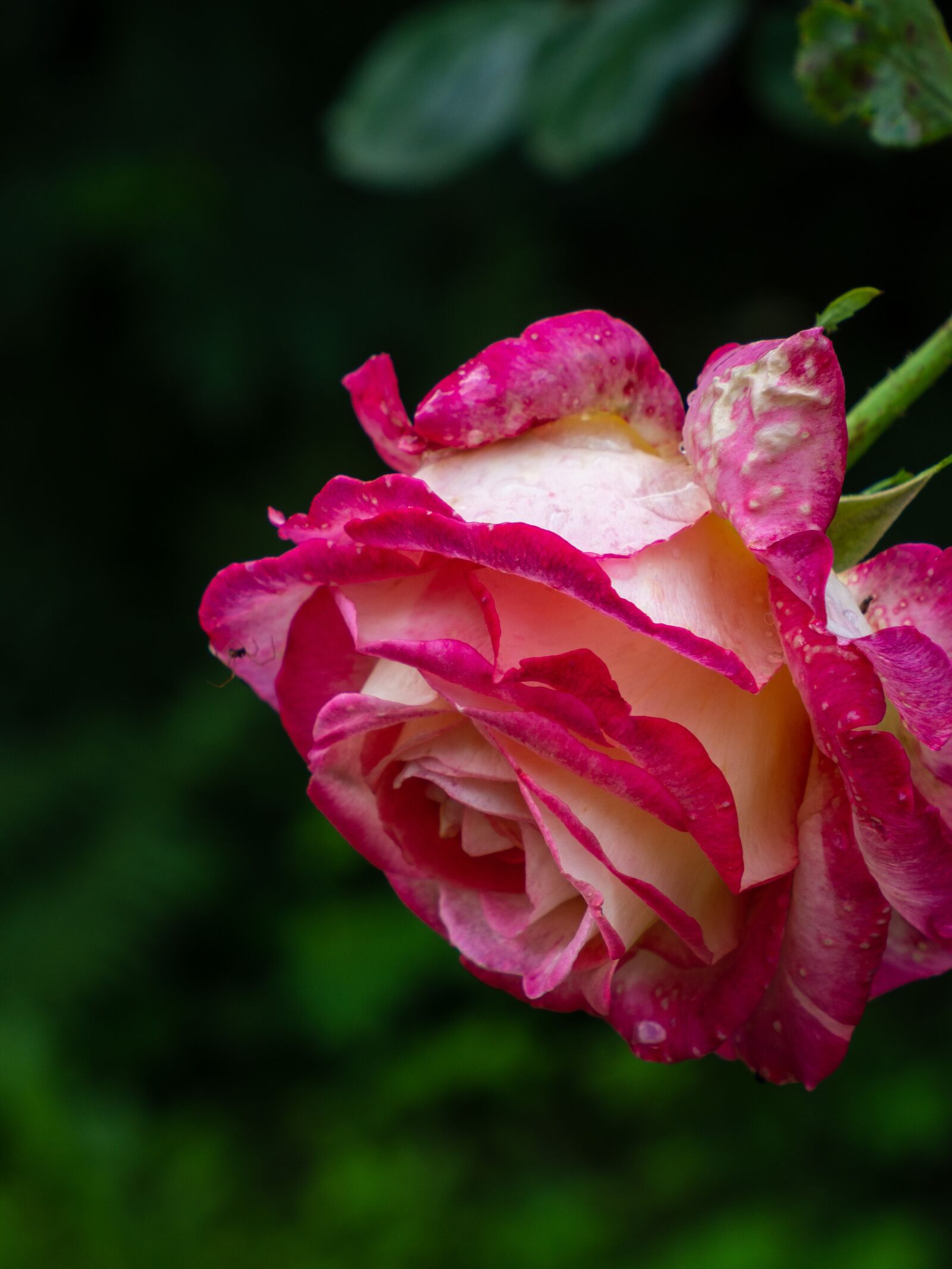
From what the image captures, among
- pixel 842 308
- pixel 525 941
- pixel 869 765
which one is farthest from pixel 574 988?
pixel 842 308

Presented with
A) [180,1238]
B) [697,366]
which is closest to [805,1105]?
[180,1238]

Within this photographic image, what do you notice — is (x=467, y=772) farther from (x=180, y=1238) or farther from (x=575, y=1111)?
(x=575, y=1111)

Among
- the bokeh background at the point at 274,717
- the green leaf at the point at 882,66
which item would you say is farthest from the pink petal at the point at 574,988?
the bokeh background at the point at 274,717

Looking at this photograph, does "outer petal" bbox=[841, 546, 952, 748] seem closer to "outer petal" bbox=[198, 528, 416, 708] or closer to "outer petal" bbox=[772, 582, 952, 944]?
"outer petal" bbox=[772, 582, 952, 944]

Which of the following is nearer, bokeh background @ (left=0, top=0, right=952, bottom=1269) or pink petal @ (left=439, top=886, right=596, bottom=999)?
pink petal @ (left=439, top=886, right=596, bottom=999)

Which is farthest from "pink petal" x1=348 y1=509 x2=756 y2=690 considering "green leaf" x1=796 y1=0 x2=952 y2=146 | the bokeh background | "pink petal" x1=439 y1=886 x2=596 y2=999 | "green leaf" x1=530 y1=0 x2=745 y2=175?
the bokeh background

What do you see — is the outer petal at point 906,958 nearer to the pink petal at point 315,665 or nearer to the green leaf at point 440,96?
the pink petal at point 315,665

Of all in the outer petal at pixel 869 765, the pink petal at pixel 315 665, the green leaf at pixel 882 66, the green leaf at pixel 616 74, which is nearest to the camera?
the outer petal at pixel 869 765
